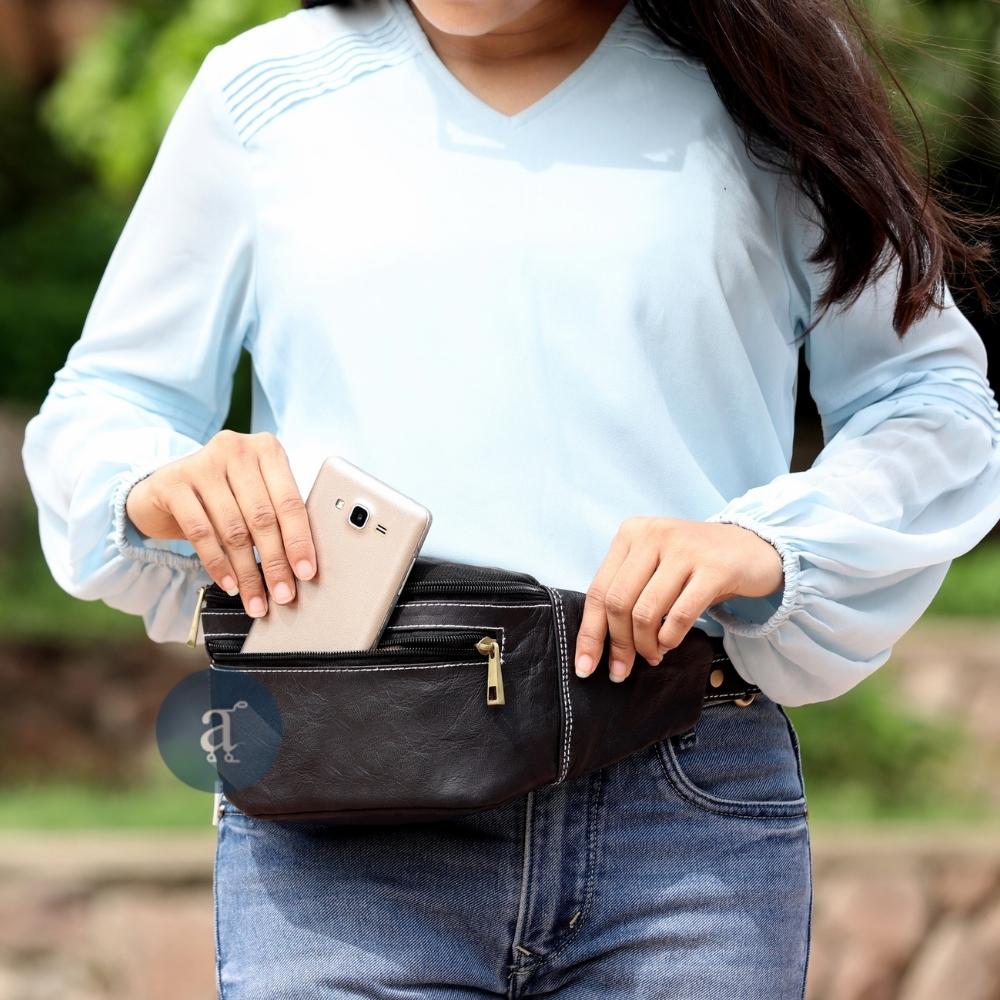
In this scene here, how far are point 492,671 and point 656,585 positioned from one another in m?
0.16

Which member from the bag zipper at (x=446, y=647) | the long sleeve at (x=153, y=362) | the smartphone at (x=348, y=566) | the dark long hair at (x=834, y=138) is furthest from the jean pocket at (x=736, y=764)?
the long sleeve at (x=153, y=362)

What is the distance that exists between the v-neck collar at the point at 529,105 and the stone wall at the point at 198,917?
264cm

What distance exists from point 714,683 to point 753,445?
0.82ft

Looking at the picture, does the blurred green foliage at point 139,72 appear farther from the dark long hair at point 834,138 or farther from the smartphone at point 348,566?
the smartphone at point 348,566

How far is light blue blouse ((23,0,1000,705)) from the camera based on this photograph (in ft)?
4.99

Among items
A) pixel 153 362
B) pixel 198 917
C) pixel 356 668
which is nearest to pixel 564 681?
pixel 356 668

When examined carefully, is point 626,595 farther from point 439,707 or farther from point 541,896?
point 541,896

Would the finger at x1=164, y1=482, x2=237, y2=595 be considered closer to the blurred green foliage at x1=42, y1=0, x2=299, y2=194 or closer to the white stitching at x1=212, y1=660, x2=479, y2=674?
the white stitching at x1=212, y1=660, x2=479, y2=674

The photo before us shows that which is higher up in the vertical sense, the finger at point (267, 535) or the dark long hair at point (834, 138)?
the dark long hair at point (834, 138)

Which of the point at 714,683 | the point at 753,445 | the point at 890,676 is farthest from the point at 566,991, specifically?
the point at 890,676

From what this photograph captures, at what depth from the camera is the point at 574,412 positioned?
1526mm

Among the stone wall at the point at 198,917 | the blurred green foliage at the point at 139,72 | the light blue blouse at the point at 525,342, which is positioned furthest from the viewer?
the blurred green foliage at the point at 139,72

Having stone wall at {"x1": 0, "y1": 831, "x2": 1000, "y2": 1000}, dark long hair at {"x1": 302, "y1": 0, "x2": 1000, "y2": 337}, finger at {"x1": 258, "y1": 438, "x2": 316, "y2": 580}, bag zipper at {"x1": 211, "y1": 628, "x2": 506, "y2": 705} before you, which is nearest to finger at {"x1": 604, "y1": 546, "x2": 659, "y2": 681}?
bag zipper at {"x1": 211, "y1": 628, "x2": 506, "y2": 705}

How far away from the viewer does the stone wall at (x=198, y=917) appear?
12.4ft
